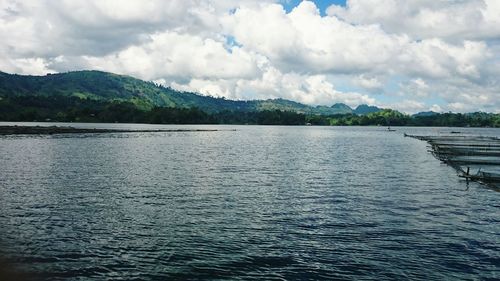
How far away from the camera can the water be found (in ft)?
81.7

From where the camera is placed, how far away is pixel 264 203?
146ft

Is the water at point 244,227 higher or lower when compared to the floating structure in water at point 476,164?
lower

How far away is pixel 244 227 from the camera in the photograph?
34.0 m

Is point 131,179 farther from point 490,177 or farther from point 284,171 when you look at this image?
point 490,177

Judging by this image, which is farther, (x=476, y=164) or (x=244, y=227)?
(x=476, y=164)

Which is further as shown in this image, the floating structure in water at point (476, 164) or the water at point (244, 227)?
the floating structure in water at point (476, 164)

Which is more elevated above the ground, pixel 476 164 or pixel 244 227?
pixel 476 164

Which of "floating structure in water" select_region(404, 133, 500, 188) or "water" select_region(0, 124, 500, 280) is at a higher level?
"floating structure in water" select_region(404, 133, 500, 188)

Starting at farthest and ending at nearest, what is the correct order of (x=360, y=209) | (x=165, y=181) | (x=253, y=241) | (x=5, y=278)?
1. (x=165, y=181)
2. (x=360, y=209)
3. (x=253, y=241)
4. (x=5, y=278)

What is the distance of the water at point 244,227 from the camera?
2489 cm

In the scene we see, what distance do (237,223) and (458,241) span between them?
1687 cm

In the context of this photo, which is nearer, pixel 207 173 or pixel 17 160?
pixel 207 173

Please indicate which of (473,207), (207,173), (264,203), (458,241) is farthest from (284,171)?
(458,241)

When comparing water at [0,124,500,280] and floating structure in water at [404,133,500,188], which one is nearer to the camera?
water at [0,124,500,280]
